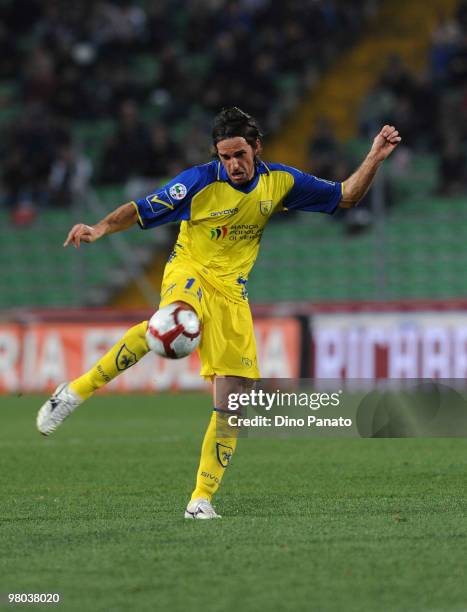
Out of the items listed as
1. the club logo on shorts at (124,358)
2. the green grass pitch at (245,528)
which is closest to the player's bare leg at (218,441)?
the green grass pitch at (245,528)

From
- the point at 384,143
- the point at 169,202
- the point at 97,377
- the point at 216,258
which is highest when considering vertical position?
the point at 384,143

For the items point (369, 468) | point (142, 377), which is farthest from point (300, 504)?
point (142, 377)

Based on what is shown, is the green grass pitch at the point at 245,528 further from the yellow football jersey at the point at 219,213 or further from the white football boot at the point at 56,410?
the yellow football jersey at the point at 219,213

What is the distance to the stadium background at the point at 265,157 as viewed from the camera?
59.5ft

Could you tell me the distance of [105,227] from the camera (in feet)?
24.1

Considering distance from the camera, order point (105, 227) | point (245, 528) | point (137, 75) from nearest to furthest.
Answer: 1. point (245, 528)
2. point (105, 227)
3. point (137, 75)

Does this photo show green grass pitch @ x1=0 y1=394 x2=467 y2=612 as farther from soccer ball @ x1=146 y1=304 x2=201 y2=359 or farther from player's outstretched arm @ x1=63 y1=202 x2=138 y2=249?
player's outstretched arm @ x1=63 y1=202 x2=138 y2=249

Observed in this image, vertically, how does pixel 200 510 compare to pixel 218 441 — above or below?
below

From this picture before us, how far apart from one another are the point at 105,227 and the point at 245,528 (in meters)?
1.81

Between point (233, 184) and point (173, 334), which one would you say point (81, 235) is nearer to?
point (173, 334)

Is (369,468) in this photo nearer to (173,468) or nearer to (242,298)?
(173,468)

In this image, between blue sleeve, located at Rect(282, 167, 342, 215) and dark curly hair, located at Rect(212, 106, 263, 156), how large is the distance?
464 mm

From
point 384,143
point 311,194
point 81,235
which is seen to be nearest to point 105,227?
point 81,235

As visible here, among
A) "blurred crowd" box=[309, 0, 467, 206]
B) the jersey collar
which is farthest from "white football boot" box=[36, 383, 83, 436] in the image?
"blurred crowd" box=[309, 0, 467, 206]
